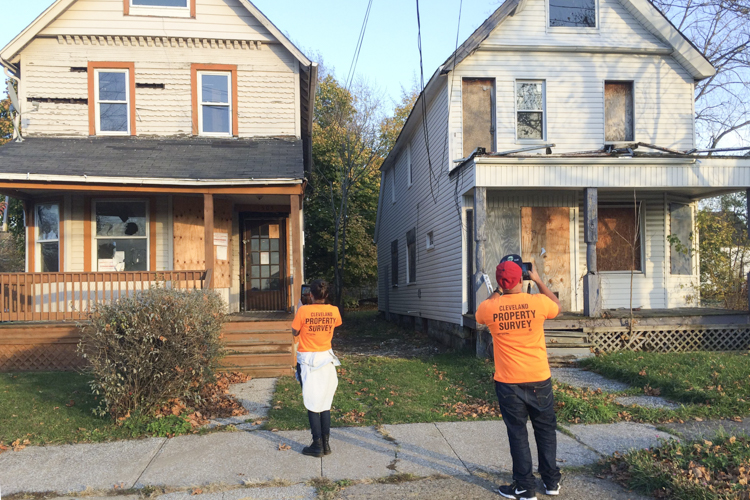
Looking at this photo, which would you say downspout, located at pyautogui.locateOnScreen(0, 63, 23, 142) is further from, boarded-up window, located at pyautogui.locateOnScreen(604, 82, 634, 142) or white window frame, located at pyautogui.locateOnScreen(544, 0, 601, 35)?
boarded-up window, located at pyautogui.locateOnScreen(604, 82, 634, 142)

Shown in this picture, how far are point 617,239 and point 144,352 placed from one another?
34.7 feet

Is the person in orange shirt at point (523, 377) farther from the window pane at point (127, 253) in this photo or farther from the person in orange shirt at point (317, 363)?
the window pane at point (127, 253)

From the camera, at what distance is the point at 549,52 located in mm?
12727

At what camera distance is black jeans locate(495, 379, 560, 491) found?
169 inches

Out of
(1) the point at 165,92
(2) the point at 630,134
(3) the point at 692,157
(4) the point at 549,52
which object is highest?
(4) the point at 549,52

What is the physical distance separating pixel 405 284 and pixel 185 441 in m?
13.0

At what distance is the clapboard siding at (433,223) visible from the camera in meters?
12.2

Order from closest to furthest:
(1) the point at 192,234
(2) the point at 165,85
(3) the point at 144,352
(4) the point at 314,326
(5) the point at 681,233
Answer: (4) the point at 314,326 → (3) the point at 144,352 → (1) the point at 192,234 → (2) the point at 165,85 → (5) the point at 681,233

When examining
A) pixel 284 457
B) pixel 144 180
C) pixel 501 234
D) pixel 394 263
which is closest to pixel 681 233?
pixel 501 234

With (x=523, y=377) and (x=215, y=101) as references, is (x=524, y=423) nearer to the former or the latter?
(x=523, y=377)

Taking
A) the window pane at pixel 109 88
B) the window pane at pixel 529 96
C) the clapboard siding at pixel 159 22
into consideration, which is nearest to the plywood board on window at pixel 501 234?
the window pane at pixel 529 96

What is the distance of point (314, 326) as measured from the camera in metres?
5.48

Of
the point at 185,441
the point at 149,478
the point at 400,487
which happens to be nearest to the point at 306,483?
the point at 400,487

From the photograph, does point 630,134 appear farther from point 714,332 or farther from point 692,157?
point 714,332
